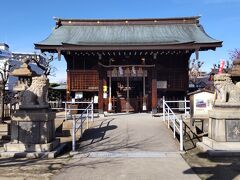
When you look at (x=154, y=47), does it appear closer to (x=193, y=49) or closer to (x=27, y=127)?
(x=193, y=49)

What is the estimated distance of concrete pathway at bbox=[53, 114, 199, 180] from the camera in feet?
25.5

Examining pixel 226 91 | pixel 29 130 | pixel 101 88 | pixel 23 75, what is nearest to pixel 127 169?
pixel 29 130

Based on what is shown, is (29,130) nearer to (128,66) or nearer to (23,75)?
(23,75)

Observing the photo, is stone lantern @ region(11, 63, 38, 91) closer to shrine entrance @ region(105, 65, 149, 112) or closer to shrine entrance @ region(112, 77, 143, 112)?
shrine entrance @ region(105, 65, 149, 112)

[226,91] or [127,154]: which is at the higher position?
[226,91]

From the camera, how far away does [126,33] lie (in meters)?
24.2

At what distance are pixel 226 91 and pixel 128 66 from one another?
1117 centimetres

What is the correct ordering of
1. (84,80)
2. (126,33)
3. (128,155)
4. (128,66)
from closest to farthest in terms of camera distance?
(128,155) → (128,66) → (84,80) → (126,33)

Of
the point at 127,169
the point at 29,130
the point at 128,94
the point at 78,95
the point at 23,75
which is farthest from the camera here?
the point at 128,94

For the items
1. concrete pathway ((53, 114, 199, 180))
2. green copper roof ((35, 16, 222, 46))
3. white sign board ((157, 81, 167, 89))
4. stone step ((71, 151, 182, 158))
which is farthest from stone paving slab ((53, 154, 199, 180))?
green copper roof ((35, 16, 222, 46))

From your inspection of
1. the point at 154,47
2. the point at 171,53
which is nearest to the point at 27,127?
the point at 154,47

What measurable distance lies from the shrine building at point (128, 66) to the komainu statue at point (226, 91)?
359 inches

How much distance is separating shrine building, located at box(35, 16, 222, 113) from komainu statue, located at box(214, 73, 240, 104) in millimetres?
9118

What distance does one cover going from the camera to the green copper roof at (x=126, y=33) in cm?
2229
